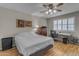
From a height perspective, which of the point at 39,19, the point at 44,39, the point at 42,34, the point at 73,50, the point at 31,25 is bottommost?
the point at 73,50

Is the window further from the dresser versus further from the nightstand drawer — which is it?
the nightstand drawer

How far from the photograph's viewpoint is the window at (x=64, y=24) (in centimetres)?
146

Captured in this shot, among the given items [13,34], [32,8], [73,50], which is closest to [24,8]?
[32,8]

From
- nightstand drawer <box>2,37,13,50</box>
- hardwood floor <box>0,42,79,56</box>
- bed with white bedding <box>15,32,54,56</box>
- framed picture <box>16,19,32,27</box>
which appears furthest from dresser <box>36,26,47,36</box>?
nightstand drawer <box>2,37,13,50</box>

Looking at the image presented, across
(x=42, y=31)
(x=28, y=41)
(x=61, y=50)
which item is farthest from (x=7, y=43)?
(x=61, y=50)

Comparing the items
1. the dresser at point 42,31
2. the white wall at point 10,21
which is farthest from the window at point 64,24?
the white wall at point 10,21

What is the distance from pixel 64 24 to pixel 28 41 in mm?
835

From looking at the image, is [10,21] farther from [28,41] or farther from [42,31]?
[42,31]

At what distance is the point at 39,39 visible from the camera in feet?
5.37

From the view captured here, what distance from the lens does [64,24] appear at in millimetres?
1517

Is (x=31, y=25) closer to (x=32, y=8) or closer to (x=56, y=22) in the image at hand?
(x=32, y=8)

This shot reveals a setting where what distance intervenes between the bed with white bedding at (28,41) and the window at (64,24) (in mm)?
314

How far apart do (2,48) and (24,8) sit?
0.92 meters

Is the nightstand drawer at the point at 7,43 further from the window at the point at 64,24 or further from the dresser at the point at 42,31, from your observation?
the window at the point at 64,24
